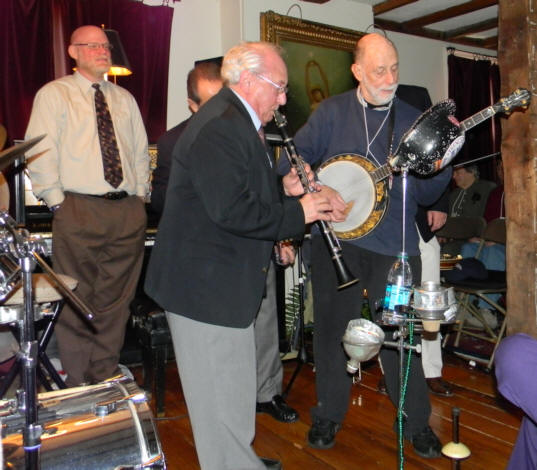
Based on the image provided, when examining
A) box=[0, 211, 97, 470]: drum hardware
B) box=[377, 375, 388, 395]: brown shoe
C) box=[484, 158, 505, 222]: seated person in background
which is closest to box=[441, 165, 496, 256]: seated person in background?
box=[484, 158, 505, 222]: seated person in background

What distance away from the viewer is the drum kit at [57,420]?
153 cm

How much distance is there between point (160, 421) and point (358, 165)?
6.02ft

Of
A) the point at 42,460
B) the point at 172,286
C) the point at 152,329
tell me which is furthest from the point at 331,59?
the point at 42,460

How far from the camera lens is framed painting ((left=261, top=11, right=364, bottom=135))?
18.2 ft

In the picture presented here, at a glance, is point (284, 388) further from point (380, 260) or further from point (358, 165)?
point (358, 165)

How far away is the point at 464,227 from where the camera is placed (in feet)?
18.9

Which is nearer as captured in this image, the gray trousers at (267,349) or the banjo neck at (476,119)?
the banjo neck at (476,119)

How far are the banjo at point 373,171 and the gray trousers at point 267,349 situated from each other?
84 centimetres

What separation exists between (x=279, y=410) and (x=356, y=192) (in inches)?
54.8

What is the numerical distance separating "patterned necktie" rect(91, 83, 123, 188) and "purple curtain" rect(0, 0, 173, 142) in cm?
122

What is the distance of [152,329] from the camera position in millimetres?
3355

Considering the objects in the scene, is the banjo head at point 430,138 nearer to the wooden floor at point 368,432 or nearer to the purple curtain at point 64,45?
the wooden floor at point 368,432

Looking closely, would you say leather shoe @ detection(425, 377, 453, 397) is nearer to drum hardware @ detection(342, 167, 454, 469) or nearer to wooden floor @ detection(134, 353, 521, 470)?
wooden floor @ detection(134, 353, 521, 470)

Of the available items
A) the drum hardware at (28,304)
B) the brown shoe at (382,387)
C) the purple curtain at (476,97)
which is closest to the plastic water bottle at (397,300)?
the drum hardware at (28,304)
